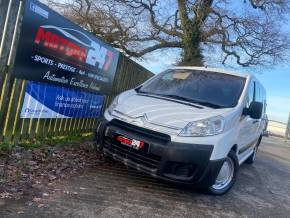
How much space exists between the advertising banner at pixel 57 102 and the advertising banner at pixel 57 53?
0.44 ft

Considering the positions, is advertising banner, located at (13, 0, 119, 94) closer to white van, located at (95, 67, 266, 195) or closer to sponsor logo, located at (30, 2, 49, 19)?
sponsor logo, located at (30, 2, 49, 19)

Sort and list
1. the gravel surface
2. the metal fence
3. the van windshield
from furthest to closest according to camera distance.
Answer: the van windshield, the metal fence, the gravel surface

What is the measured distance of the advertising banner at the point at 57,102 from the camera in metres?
6.59

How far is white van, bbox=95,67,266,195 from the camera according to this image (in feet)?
17.5

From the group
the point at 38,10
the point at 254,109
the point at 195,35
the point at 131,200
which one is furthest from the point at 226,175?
the point at 195,35

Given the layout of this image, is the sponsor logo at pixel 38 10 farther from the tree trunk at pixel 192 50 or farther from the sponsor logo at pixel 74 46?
the tree trunk at pixel 192 50

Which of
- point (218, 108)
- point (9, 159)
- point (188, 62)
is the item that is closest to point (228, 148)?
point (218, 108)

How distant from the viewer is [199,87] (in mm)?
6711

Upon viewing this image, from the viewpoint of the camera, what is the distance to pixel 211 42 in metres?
21.9

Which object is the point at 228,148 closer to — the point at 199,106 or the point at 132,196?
the point at 199,106

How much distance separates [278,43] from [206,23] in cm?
499

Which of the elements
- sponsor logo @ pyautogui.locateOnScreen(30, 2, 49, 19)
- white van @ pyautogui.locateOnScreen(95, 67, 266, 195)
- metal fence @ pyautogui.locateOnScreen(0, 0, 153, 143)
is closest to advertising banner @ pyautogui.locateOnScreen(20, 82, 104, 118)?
metal fence @ pyautogui.locateOnScreen(0, 0, 153, 143)

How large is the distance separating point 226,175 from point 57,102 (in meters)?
3.32

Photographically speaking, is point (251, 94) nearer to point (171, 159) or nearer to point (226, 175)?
point (226, 175)
